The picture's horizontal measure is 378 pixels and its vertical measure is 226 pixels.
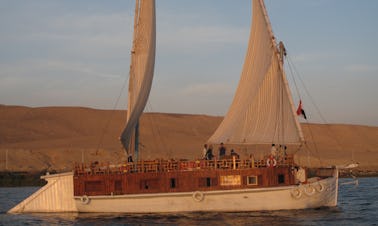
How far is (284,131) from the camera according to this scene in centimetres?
3334

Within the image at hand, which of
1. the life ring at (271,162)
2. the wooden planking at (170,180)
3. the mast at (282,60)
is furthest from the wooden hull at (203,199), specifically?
the mast at (282,60)

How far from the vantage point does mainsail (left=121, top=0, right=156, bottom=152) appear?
108 feet

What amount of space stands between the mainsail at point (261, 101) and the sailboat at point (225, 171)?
0.16 feet

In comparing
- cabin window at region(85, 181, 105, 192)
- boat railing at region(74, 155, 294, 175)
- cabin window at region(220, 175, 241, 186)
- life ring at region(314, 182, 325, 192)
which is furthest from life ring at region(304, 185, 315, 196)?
cabin window at region(85, 181, 105, 192)

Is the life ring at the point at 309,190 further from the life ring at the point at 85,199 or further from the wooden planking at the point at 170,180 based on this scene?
the life ring at the point at 85,199

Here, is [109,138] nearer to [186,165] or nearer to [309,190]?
[186,165]

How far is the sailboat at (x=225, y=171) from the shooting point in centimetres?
3203

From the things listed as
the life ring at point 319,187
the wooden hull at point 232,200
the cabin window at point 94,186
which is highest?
the cabin window at point 94,186

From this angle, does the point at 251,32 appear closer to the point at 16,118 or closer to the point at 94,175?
the point at 94,175

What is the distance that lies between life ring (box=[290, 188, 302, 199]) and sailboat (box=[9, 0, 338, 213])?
0.15ft

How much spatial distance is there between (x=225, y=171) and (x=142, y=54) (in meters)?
6.85

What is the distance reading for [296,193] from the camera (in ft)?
105

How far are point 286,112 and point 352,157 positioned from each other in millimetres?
45636

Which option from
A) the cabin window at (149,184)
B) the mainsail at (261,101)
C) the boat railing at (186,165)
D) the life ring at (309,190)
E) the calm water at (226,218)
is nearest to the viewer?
the calm water at (226,218)
